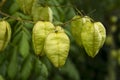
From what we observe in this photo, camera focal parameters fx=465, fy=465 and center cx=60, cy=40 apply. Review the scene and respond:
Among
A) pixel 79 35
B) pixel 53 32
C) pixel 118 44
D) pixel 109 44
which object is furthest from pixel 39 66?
pixel 118 44

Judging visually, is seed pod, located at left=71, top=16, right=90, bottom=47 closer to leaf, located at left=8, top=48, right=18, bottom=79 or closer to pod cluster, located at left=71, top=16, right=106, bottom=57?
pod cluster, located at left=71, top=16, right=106, bottom=57

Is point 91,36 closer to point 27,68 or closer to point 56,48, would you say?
point 56,48

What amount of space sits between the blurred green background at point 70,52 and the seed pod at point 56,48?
1.11 feet

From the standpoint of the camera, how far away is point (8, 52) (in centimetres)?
292

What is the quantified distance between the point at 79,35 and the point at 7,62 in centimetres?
93

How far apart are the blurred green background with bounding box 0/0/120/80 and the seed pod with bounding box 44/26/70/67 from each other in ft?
1.11

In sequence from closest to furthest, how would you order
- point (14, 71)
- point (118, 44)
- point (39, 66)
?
point (39, 66) → point (14, 71) → point (118, 44)

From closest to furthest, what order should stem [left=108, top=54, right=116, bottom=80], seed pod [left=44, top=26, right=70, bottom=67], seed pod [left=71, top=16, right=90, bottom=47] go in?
seed pod [left=44, top=26, right=70, bottom=67]
seed pod [left=71, top=16, right=90, bottom=47]
stem [left=108, top=54, right=116, bottom=80]

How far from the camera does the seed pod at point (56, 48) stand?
72.5 inches

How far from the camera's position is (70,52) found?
4492 mm

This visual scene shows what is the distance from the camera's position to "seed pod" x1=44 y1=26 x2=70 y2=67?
184 cm

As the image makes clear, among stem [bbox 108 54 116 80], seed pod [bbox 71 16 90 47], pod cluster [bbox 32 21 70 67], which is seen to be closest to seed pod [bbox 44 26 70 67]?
pod cluster [bbox 32 21 70 67]

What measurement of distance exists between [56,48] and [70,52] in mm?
2643

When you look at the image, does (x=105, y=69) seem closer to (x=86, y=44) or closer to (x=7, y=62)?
(x=7, y=62)
